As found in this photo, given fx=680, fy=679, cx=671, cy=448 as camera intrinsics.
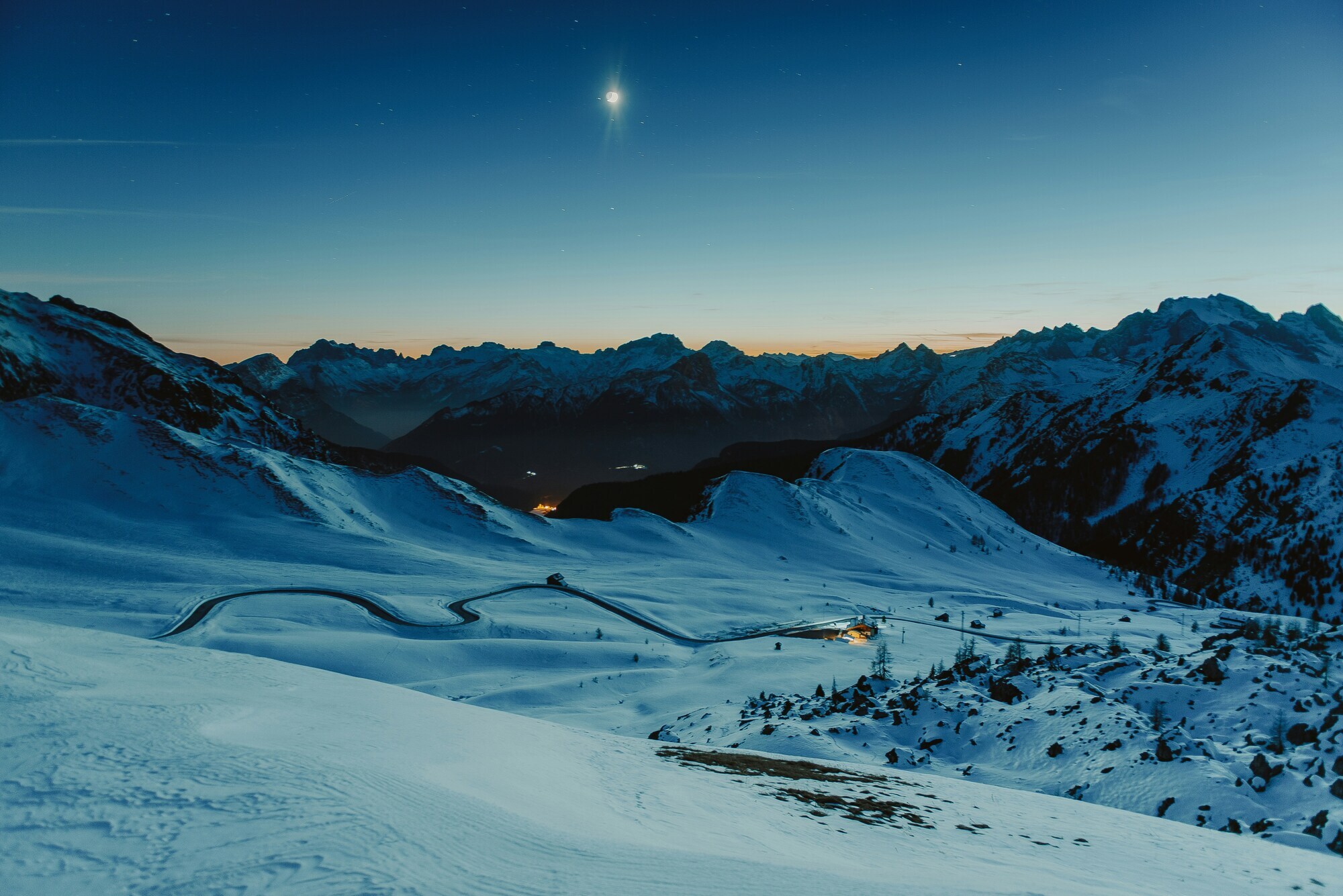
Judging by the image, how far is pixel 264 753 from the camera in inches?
416

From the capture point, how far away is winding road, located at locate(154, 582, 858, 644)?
51594 mm

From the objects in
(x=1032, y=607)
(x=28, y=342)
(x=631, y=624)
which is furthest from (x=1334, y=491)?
(x=28, y=342)

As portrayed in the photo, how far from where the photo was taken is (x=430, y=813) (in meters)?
9.07

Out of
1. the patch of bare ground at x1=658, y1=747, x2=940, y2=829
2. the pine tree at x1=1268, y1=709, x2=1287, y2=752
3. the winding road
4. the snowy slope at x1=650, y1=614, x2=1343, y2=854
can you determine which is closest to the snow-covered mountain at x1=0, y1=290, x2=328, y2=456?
the winding road

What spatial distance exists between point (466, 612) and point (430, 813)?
173 feet

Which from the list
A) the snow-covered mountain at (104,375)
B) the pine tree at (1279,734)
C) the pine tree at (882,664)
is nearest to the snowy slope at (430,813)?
the pine tree at (1279,734)

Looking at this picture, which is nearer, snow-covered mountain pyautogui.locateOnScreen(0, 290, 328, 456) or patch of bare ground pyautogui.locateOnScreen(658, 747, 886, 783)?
patch of bare ground pyautogui.locateOnScreen(658, 747, 886, 783)

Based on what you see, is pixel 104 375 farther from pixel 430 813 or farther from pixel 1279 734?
pixel 1279 734

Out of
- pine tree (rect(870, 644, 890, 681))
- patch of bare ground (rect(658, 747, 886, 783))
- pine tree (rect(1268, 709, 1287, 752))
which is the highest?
pine tree (rect(1268, 709, 1287, 752))

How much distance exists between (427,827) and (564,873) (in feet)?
6.37

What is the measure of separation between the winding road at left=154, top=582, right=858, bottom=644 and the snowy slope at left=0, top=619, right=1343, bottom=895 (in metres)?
36.3

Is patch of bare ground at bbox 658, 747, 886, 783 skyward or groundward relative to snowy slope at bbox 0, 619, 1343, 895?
groundward

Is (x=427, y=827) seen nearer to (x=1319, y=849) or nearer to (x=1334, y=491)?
(x=1319, y=849)

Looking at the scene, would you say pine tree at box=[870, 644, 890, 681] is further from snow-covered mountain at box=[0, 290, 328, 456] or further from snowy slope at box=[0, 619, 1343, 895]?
snow-covered mountain at box=[0, 290, 328, 456]
